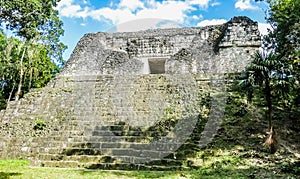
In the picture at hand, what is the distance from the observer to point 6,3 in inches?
191

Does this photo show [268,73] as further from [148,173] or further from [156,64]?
[156,64]

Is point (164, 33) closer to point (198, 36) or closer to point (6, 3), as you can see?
point (198, 36)

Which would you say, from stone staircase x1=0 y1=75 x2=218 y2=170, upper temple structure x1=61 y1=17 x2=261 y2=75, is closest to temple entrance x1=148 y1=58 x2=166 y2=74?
upper temple structure x1=61 y1=17 x2=261 y2=75

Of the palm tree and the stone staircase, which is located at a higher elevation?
the palm tree

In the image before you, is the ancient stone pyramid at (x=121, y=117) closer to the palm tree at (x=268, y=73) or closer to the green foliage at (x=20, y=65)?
the palm tree at (x=268, y=73)

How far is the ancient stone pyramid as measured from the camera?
20.4 ft

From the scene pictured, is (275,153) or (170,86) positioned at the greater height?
(170,86)

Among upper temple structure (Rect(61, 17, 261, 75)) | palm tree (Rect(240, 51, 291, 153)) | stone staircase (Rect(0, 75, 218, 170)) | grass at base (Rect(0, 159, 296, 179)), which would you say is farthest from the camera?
upper temple structure (Rect(61, 17, 261, 75))

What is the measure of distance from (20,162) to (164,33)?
10698 mm

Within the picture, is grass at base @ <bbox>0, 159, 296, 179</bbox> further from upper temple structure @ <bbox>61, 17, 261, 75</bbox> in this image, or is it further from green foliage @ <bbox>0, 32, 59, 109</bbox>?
green foliage @ <bbox>0, 32, 59, 109</bbox>

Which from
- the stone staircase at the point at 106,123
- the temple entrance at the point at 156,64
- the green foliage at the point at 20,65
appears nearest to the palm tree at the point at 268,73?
the stone staircase at the point at 106,123

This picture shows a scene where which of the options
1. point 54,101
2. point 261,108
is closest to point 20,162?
point 54,101

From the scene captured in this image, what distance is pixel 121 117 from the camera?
767 centimetres

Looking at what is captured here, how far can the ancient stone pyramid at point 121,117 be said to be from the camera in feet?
20.4
